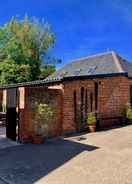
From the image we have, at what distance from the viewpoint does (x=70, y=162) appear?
23.6 ft

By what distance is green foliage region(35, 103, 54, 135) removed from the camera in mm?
10336

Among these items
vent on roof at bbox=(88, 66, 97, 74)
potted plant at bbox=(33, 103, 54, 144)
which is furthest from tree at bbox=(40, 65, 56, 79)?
potted plant at bbox=(33, 103, 54, 144)

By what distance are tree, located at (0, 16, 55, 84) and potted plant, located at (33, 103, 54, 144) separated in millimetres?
17947

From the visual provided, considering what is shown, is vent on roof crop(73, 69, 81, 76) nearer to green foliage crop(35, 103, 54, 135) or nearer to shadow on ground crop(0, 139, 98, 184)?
green foliage crop(35, 103, 54, 135)

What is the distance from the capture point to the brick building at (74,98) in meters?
10.4

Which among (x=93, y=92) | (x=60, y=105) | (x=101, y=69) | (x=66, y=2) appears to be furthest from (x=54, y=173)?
(x=101, y=69)

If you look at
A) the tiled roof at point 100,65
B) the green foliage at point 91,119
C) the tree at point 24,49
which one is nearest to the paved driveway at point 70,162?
the green foliage at point 91,119

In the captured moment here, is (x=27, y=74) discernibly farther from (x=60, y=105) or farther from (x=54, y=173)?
(x=54, y=173)

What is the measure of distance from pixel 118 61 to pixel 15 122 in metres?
9.99

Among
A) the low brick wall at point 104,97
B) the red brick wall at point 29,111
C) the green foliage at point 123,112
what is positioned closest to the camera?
the red brick wall at point 29,111

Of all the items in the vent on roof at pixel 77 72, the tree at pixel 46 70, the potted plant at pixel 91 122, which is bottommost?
the potted plant at pixel 91 122

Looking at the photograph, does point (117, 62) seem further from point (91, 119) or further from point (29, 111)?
point (29, 111)

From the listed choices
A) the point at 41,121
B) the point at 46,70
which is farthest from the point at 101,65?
the point at 46,70

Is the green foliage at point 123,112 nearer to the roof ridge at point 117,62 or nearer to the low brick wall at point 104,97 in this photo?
the low brick wall at point 104,97
